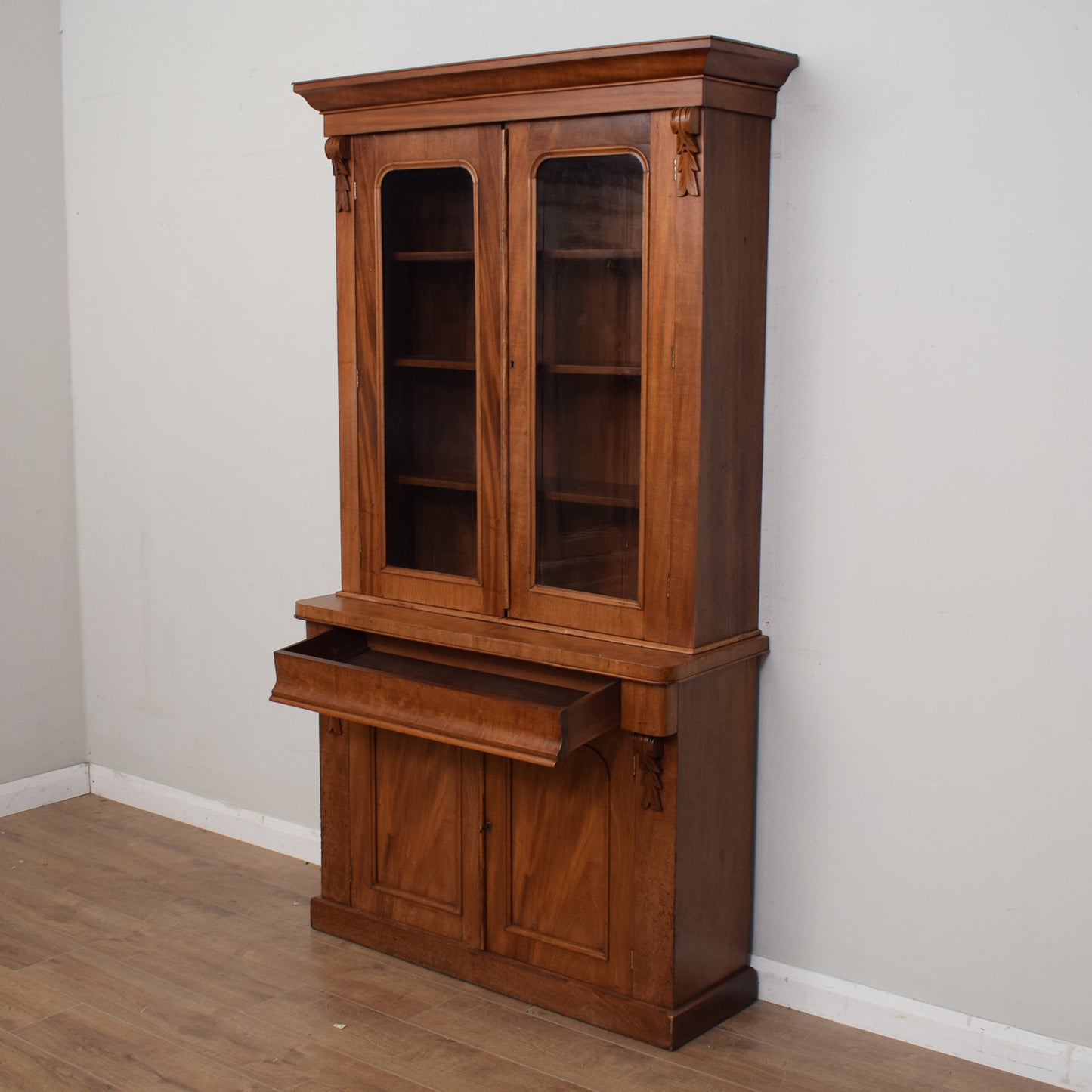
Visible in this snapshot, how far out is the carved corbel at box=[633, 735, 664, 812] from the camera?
2.61 meters

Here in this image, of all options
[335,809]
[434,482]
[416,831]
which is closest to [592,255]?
[434,482]

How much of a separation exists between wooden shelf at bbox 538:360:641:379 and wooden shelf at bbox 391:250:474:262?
30cm

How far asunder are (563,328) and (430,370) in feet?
1.27

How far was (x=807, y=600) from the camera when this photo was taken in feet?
9.15

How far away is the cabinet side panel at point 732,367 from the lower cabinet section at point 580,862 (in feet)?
0.62

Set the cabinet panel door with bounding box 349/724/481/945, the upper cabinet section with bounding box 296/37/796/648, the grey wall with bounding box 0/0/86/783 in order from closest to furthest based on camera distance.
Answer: the upper cabinet section with bounding box 296/37/796/648 → the cabinet panel door with bounding box 349/724/481/945 → the grey wall with bounding box 0/0/86/783

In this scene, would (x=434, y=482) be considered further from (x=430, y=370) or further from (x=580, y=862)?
(x=580, y=862)

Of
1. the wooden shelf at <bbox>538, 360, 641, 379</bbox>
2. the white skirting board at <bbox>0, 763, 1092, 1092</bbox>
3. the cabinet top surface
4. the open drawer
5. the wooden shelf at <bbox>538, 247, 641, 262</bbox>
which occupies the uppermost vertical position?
the cabinet top surface

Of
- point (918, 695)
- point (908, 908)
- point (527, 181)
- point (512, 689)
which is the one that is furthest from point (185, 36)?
point (908, 908)

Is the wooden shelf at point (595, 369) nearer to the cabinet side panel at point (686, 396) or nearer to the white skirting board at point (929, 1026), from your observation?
the cabinet side panel at point (686, 396)

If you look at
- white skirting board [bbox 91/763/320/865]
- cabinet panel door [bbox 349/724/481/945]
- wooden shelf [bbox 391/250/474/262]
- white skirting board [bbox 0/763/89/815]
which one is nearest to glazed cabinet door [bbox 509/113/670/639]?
wooden shelf [bbox 391/250/474/262]

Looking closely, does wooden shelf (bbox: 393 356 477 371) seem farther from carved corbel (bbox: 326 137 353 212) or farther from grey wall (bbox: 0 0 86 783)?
grey wall (bbox: 0 0 86 783)

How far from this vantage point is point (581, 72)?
2541 millimetres

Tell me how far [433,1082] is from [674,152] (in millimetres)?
1848
